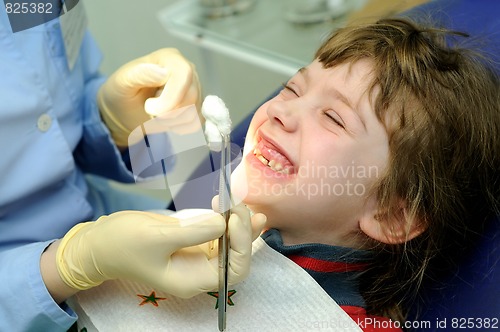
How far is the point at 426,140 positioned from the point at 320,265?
275mm

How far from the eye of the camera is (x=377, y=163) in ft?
3.25

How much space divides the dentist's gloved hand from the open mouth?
0.19 m

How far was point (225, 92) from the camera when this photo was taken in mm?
2291

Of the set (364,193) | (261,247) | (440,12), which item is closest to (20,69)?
(261,247)

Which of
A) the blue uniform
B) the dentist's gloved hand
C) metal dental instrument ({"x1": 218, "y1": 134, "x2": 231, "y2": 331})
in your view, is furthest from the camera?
the dentist's gloved hand

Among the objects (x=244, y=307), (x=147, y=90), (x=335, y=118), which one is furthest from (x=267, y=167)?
(x=147, y=90)

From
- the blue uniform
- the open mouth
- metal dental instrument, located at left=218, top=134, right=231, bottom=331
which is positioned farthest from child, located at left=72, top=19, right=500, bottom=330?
the blue uniform

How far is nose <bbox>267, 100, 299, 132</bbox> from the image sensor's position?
0.98 m

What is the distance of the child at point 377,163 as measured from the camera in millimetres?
981

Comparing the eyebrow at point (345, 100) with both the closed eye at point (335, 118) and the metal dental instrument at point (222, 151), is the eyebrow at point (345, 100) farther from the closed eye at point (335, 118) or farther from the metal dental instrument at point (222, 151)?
the metal dental instrument at point (222, 151)

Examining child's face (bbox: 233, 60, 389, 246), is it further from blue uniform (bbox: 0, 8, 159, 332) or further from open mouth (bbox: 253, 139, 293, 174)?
blue uniform (bbox: 0, 8, 159, 332)

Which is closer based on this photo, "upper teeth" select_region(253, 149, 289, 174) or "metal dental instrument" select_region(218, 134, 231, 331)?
"metal dental instrument" select_region(218, 134, 231, 331)

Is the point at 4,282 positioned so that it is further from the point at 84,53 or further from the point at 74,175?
the point at 84,53

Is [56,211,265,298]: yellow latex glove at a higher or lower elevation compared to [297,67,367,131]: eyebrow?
lower
